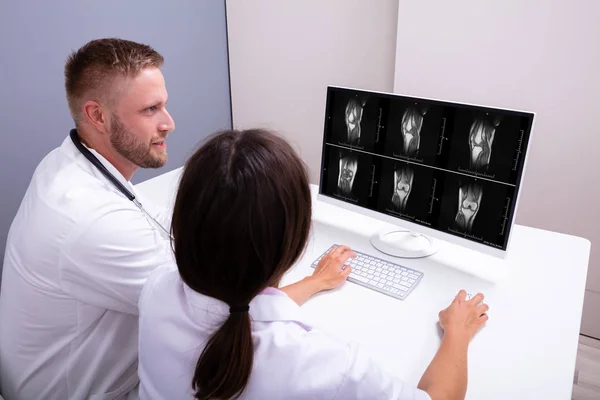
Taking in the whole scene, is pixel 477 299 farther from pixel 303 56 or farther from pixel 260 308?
pixel 303 56

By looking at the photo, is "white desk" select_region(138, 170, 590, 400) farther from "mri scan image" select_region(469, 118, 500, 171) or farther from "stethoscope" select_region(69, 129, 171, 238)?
"mri scan image" select_region(469, 118, 500, 171)

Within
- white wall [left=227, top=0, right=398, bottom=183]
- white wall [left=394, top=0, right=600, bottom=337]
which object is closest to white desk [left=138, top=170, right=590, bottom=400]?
white wall [left=394, top=0, right=600, bottom=337]

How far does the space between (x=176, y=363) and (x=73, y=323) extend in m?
0.40

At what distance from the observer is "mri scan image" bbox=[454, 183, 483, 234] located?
118 cm

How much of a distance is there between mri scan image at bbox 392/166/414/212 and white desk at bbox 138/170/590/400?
150mm

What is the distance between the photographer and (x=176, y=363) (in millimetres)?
740

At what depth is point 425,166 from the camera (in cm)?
125

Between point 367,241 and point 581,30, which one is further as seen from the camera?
point 581,30

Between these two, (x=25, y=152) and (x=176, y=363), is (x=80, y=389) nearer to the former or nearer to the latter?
(x=176, y=363)

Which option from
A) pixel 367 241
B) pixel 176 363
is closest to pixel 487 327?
pixel 367 241

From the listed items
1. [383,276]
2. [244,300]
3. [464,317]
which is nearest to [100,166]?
[244,300]

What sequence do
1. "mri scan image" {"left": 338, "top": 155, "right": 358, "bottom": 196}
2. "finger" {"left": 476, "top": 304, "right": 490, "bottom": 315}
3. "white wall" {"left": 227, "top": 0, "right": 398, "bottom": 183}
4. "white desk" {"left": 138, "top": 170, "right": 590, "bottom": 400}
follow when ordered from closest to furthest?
"white desk" {"left": 138, "top": 170, "right": 590, "bottom": 400} → "finger" {"left": 476, "top": 304, "right": 490, "bottom": 315} → "mri scan image" {"left": 338, "top": 155, "right": 358, "bottom": 196} → "white wall" {"left": 227, "top": 0, "right": 398, "bottom": 183}

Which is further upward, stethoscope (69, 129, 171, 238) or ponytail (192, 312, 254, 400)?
stethoscope (69, 129, 171, 238)

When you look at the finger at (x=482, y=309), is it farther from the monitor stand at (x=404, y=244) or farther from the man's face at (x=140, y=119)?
the man's face at (x=140, y=119)
